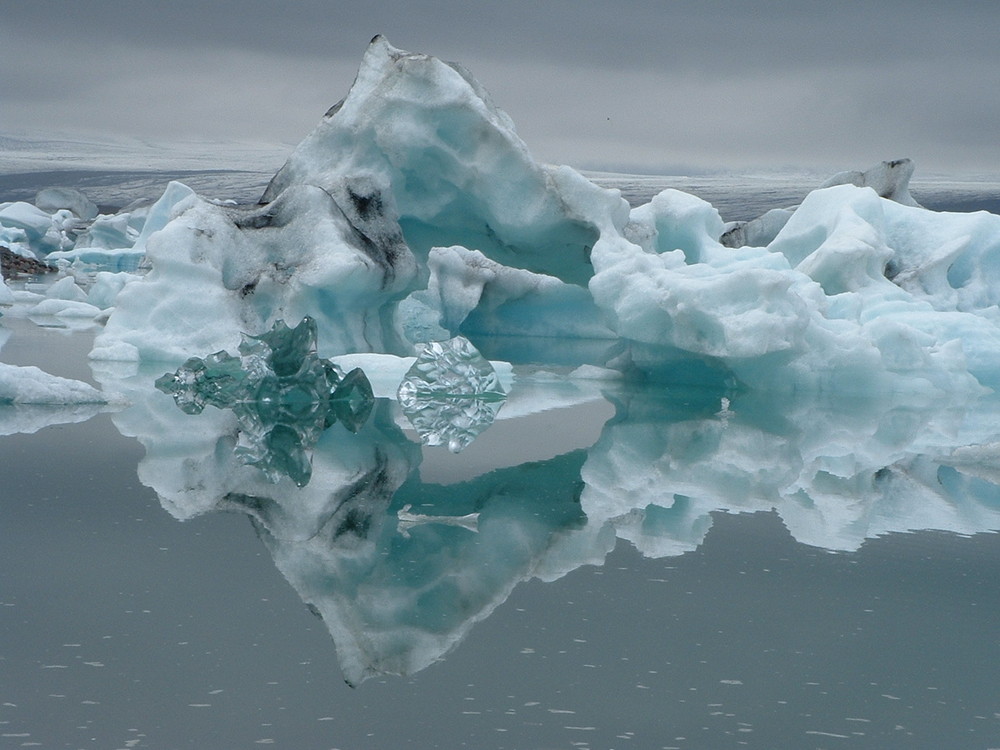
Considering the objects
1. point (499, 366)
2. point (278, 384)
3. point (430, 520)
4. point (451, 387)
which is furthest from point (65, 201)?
point (430, 520)

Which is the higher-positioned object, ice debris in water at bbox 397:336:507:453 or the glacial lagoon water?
the glacial lagoon water

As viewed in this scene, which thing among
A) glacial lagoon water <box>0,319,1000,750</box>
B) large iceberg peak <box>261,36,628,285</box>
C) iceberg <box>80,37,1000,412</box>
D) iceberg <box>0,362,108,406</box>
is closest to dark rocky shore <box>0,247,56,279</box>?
iceberg <box>80,37,1000,412</box>

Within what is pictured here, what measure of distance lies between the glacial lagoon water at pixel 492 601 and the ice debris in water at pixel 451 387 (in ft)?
3.80

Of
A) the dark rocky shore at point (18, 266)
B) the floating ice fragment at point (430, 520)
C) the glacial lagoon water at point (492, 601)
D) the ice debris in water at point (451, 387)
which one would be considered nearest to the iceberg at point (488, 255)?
the ice debris in water at point (451, 387)

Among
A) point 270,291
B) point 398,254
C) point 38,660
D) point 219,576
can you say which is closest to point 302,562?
point 219,576

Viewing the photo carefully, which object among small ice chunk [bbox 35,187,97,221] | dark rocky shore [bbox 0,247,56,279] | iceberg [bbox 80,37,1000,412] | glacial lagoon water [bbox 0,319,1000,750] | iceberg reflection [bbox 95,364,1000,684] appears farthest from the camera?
small ice chunk [bbox 35,187,97,221]

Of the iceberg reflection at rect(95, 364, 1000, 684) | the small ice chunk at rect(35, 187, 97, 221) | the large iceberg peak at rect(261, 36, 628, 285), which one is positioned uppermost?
the large iceberg peak at rect(261, 36, 628, 285)

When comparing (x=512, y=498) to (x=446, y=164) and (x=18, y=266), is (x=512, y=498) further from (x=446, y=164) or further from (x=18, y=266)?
(x=18, y=266)

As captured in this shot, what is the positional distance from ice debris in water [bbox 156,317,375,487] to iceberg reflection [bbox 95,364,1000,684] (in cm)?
15

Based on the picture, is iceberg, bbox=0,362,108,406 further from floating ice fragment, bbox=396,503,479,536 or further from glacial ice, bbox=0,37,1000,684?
→ floating ice fragment, bbox=396,503,479,536

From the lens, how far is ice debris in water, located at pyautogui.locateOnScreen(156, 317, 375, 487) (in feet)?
18.8

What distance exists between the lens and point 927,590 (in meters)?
2.96

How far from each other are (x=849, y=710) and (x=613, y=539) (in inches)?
47.7

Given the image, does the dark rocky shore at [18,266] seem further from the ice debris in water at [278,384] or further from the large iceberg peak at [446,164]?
the ice debris in water at [278,384]
